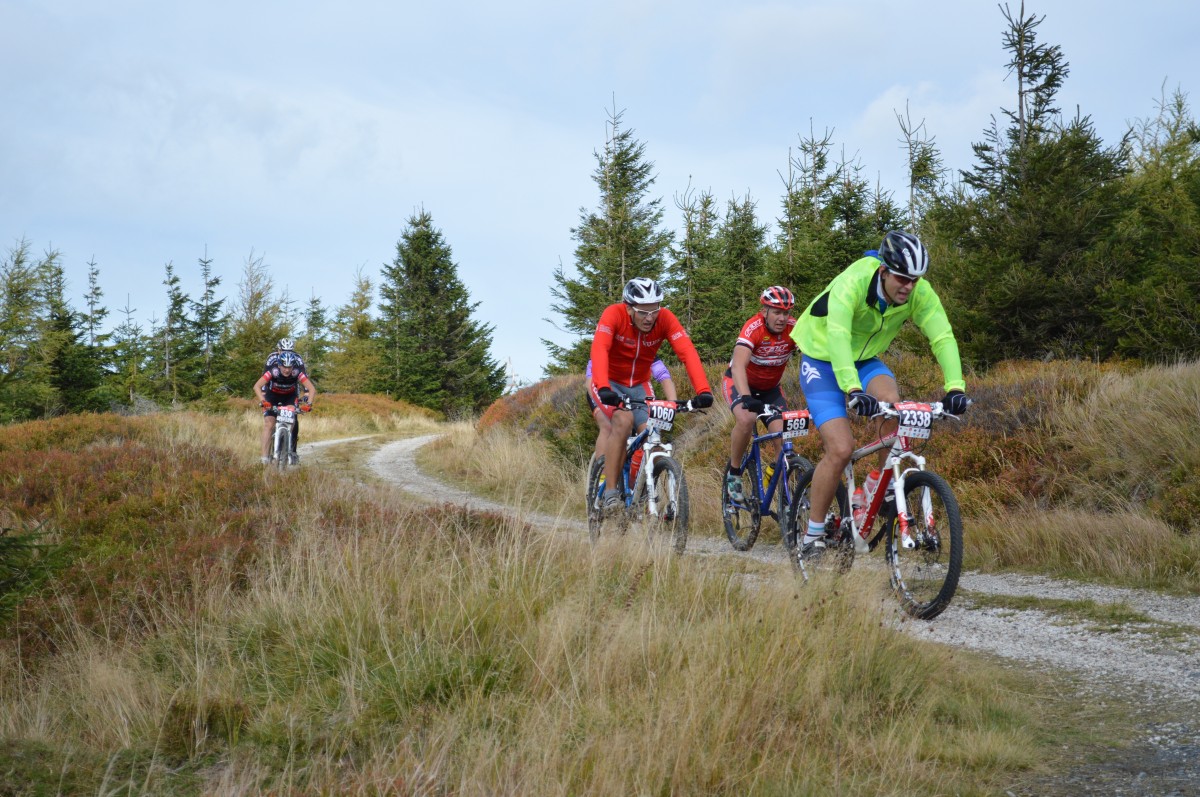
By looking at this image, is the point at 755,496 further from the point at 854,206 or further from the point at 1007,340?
the point at 854,206

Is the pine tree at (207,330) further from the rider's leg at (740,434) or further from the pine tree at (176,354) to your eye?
the rider's leg at (740,434)

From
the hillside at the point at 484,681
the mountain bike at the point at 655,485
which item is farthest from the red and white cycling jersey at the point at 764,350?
the hillside at the point at 484,681

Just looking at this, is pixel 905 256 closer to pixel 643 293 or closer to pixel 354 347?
pixel 643 293

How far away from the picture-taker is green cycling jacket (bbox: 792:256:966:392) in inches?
206

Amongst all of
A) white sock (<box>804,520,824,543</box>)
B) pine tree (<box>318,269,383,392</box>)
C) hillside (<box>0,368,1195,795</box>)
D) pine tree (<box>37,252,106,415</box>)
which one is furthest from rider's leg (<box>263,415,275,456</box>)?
pine tree (<box>318,269,383,392</box>)

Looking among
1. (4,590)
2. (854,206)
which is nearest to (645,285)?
(4,590)

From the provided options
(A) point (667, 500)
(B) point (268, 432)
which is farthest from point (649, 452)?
(B) point (268, 432)

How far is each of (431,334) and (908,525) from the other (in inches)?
1468

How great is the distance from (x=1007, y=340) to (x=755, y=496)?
29.8 feet

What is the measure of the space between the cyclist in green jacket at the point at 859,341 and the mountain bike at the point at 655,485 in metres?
1.20

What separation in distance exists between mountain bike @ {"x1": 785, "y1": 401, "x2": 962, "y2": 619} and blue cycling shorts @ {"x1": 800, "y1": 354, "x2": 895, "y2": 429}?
324mm

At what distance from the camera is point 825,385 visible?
19.1ft

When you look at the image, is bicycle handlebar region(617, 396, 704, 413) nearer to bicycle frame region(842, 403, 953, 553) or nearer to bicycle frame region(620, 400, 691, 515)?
bicycle frame region(620, 400, 691, 515)

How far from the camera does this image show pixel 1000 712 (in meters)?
3.53
